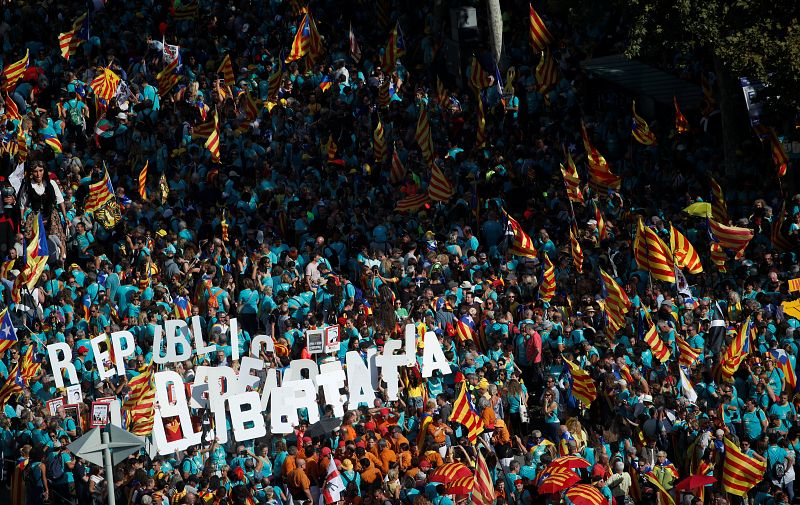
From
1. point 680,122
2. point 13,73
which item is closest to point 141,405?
point 13,73

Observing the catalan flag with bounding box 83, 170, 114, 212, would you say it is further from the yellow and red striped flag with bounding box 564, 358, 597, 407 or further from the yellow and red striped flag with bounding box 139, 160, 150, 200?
the yellow and red striped flag with bounding box 564, 358, 597, 407

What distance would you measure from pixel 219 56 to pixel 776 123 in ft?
39.6

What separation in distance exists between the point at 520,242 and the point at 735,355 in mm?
5027

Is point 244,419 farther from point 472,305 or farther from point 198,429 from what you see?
point 472,305

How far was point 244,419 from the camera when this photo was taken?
81.1 feet

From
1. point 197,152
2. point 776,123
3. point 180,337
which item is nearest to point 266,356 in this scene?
point 180,337

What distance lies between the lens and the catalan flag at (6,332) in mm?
26781

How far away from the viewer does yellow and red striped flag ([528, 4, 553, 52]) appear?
3509cm

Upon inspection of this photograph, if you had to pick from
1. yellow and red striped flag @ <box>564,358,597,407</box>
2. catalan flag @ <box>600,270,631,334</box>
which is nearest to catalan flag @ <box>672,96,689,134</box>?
catalan flag @ <box>600,270,631,334</box>

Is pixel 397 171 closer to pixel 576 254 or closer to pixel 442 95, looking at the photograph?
pixel 442 95

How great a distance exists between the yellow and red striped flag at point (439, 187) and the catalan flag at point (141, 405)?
805cm

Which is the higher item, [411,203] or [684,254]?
[411,203]

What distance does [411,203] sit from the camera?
31.9 metres

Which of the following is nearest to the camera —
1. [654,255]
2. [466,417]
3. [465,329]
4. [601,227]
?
[466,417]
